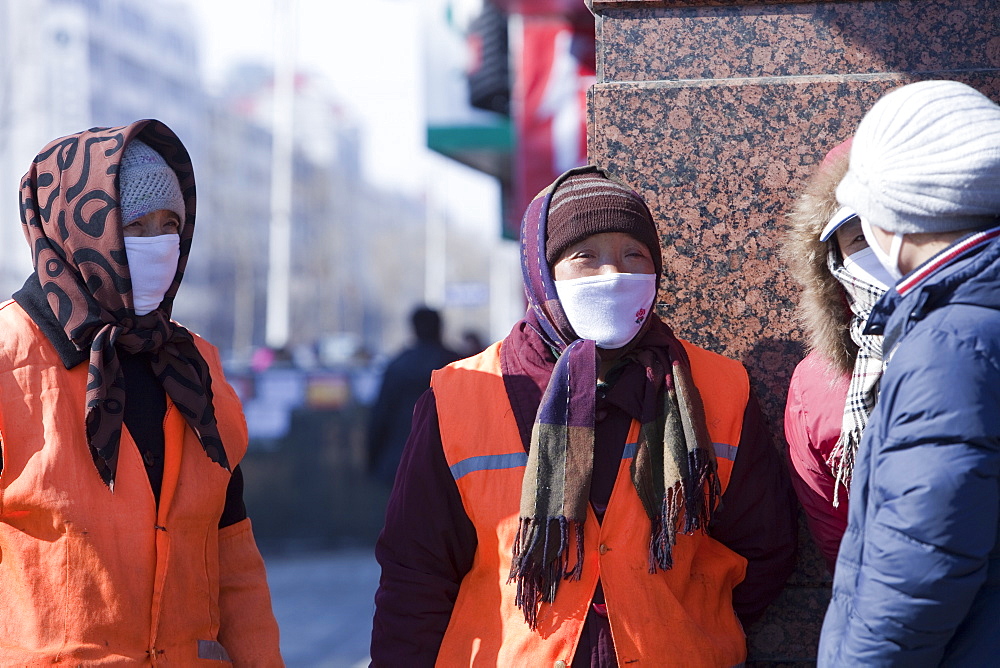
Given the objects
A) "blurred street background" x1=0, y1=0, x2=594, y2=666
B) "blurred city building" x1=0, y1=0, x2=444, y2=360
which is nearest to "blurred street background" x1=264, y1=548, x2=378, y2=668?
"blurred street background" x1=0, y1=0, x2=594, y2=666

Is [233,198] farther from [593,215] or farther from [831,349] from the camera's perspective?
[831,349]

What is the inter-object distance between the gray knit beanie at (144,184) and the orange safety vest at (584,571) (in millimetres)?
767

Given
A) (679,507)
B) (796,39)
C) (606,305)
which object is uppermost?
(796,39)

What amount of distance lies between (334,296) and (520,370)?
7368cm

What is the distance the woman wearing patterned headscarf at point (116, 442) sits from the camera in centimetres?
232

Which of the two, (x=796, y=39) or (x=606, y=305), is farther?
(x=796, y=39)

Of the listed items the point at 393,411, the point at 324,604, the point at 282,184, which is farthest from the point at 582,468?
the point at 282,184

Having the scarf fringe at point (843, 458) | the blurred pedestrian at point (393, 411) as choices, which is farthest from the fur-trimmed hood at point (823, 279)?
the blurred pedestrian at point (393, 411)

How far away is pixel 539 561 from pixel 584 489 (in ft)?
0.59

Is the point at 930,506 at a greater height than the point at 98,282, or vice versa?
the point at 98,282

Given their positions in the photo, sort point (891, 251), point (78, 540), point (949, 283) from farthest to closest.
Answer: point (78, 540) < point (891, 251) < point (949, 283)

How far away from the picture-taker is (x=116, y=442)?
7.89 feet

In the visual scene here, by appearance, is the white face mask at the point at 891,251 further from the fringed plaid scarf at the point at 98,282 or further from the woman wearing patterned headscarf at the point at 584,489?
the fringed plaid scarf at the point at 98,282

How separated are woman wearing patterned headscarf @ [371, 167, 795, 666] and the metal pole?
21354 mm
